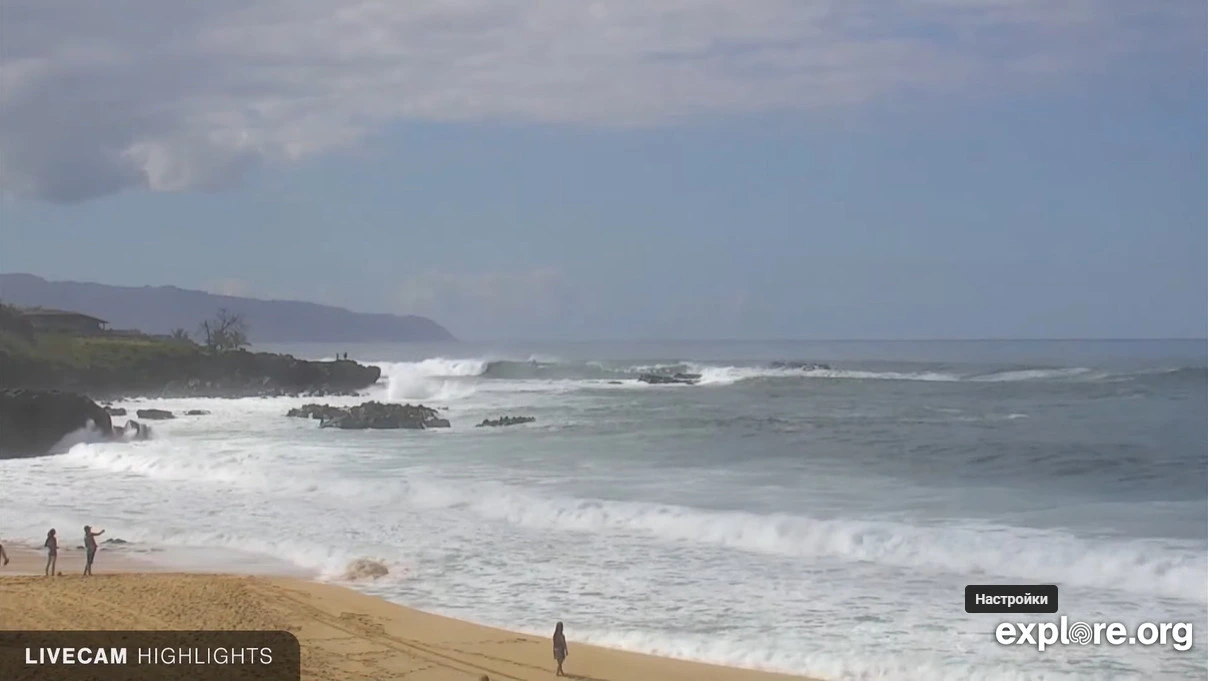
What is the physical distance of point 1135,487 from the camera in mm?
15141

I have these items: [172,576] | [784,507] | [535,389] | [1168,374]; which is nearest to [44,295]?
[172,576]

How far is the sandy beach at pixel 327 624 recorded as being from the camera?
693 centimetres

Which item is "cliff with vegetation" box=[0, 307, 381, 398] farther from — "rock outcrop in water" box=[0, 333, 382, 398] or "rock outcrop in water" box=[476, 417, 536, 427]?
"rock outcrop in water" box=[476, 417, 536, 427]

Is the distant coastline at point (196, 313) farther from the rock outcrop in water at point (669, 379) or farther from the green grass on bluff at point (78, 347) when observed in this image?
the rock outcrop in water at point (669, 379)

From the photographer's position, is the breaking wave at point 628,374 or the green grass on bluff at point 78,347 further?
the breaking wave at point 628,374

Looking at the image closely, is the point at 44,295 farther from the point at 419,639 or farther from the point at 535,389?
the point at 535,389

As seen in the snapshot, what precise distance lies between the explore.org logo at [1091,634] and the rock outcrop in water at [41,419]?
47.9 ft

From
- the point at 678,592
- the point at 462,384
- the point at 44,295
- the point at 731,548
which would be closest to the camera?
the point at 678,592

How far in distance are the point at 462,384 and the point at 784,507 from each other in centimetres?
2282

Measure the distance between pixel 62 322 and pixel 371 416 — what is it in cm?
626
